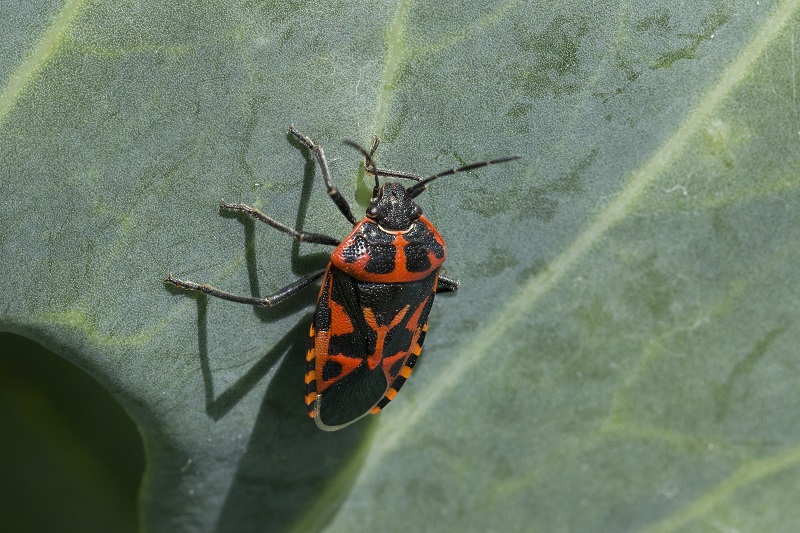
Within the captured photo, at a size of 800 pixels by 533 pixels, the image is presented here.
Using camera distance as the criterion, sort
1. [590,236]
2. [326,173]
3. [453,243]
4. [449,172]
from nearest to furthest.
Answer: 1. [326,173]
2. [449,172]
3. [590,236]
4. [453,243]

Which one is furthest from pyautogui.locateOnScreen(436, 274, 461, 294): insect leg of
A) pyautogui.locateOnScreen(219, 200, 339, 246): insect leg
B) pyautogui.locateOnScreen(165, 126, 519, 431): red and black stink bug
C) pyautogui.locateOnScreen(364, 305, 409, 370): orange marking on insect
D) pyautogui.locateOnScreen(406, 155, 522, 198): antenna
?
pyautogui.locateOnScreen(219, 200, 339, 246): insect leg

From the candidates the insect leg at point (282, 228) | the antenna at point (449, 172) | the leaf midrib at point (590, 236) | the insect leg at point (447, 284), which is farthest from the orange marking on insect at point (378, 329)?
the antenna at point (449, 172)

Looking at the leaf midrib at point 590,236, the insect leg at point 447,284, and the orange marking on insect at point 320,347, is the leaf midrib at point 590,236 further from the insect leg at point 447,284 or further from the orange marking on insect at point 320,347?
the orange marking on insect at point 320,347

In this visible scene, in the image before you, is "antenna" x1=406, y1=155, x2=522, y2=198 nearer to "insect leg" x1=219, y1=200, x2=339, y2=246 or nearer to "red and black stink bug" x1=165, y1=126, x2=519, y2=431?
"red and black stink bug" x1=165, y1=126, x2=519, y2=431

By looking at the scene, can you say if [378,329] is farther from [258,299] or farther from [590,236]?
[590,236]

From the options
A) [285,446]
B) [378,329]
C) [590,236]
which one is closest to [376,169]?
[378,329]

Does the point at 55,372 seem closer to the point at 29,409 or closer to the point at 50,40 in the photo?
the point at 29,409

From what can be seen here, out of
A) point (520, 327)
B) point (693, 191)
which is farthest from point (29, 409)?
point (693, 191)
